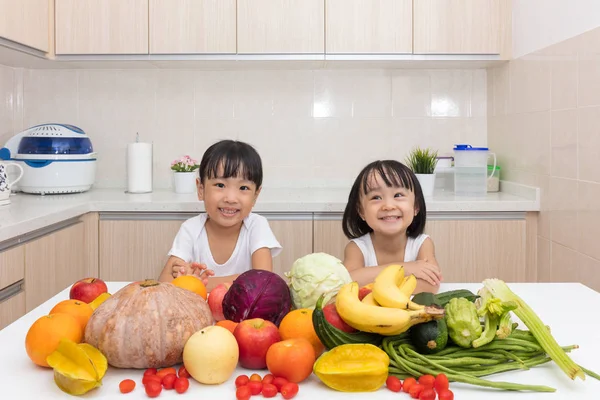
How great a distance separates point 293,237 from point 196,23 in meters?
1.02

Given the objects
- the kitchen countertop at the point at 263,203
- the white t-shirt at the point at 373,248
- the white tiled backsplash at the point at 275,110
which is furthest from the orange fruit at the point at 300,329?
the white tiled backsplash at the point at 275,110

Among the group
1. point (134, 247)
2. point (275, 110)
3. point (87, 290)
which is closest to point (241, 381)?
point (87, 290)

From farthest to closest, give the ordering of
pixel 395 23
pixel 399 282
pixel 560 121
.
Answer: pixel 395 23 → pixel 560 121 → pixel 399 282

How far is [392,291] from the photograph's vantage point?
811mm

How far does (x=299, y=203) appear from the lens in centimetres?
249

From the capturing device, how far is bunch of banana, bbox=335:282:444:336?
2.53 ft

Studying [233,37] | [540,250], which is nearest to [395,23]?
[233,37]

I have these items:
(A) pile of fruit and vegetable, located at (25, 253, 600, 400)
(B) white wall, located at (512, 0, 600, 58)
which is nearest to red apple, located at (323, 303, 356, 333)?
(A) pile of fruit and vegetable, located at (25, 253, 600, 400)

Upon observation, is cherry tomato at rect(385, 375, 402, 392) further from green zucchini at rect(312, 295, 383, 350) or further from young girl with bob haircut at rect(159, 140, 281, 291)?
young girl with bob haircut at rect(159, 140, 281, 291)

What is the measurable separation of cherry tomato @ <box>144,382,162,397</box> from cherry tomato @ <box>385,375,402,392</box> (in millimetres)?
266

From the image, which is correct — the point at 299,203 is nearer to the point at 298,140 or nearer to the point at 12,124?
the point at 298,140

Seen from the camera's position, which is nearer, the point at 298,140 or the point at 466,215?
the point at 466,215

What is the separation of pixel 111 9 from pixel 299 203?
119 cm

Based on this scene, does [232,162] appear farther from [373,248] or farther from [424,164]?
[424,164]
